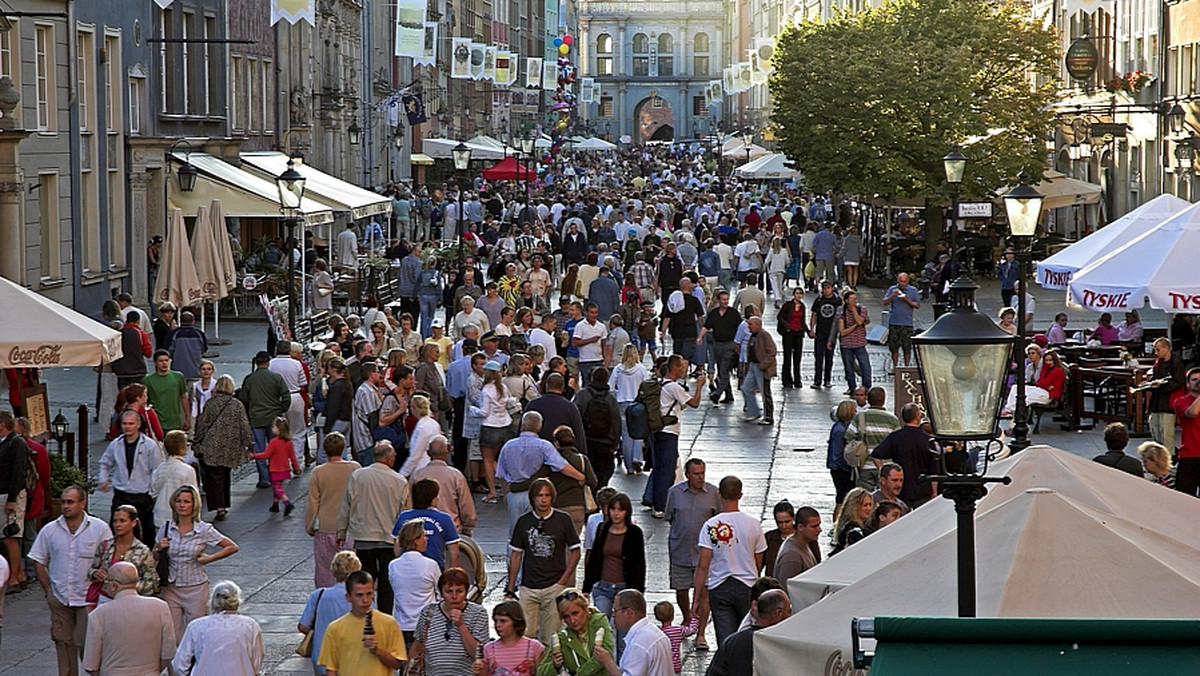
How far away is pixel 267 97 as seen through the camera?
41625mm

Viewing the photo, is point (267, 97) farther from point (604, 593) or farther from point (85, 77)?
point (604, 593)

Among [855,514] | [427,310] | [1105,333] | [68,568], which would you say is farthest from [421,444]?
[427,310]

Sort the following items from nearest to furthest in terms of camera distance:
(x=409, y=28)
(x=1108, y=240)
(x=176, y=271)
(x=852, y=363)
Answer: (x=1108, y=240)
(x=852, y=363)
(x=176, y=271)
(x=409, y=28)

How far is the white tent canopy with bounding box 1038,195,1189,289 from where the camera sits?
21.6 meters

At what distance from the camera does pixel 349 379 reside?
17.8m

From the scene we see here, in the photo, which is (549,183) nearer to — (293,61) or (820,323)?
(293,61)

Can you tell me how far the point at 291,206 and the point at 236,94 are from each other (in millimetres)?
8898

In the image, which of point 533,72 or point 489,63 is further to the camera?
point 533,72

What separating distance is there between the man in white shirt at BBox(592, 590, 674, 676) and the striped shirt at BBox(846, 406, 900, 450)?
5.81m

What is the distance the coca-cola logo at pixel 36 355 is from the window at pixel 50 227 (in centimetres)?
1208

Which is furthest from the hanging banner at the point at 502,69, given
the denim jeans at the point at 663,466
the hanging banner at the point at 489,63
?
the denim jeans at the point at 663,466

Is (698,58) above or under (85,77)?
above

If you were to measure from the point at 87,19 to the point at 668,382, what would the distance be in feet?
50.1

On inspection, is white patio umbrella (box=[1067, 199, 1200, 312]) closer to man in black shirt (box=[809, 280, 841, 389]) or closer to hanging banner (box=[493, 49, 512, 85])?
man in black shirt (box=[809, 280, 841, 389])
